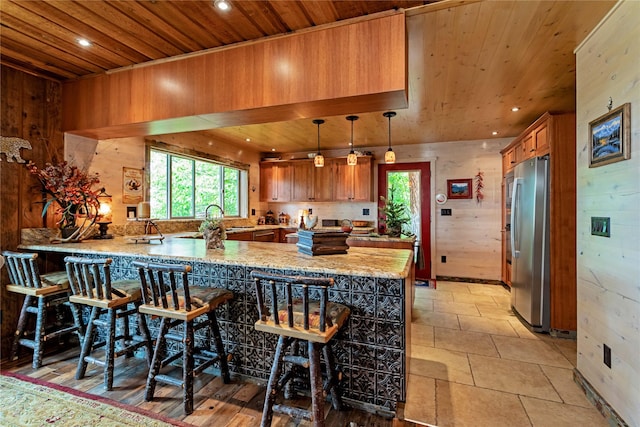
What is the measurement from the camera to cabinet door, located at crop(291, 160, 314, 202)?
5.92 metres

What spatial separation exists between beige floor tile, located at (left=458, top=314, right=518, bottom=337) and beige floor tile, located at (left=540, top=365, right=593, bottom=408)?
0.66m

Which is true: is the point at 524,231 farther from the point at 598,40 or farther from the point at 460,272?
the point at 460,272

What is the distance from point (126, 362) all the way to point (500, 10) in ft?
12.1

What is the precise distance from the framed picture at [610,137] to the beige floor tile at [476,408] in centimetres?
163

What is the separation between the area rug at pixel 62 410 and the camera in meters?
1.69

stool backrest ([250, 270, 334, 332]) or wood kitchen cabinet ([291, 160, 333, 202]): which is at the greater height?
wood kitchen cabinet ([291, 160, 333, 202])

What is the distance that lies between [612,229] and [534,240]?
1.40m

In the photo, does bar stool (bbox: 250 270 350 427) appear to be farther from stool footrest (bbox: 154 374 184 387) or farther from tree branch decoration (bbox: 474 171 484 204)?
tree branch decoration (bbox: 474 171 484 204)

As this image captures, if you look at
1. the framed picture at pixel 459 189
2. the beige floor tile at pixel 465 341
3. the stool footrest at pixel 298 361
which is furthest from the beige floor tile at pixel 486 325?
the framed picture at pixel 459 189

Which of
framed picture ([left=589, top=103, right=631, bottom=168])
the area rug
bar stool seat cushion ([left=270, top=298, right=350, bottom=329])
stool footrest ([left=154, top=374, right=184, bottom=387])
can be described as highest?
framed picture ([left=589, top=103, right=631, bottom=168])

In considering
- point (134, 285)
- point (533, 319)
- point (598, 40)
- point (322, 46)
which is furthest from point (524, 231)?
point (134, 285)

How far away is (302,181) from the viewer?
5.98 meters

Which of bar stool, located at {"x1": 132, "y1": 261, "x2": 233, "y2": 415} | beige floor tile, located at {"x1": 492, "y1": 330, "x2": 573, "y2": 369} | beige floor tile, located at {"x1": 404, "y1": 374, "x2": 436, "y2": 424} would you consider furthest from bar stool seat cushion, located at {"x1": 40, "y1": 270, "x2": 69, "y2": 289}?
beige floor tile, located at {"x1": 492, "y1": 330, "x2": 573, "y2": 369}

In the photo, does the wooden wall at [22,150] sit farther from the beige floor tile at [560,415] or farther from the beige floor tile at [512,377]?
the beige floor tile at [560,415]
